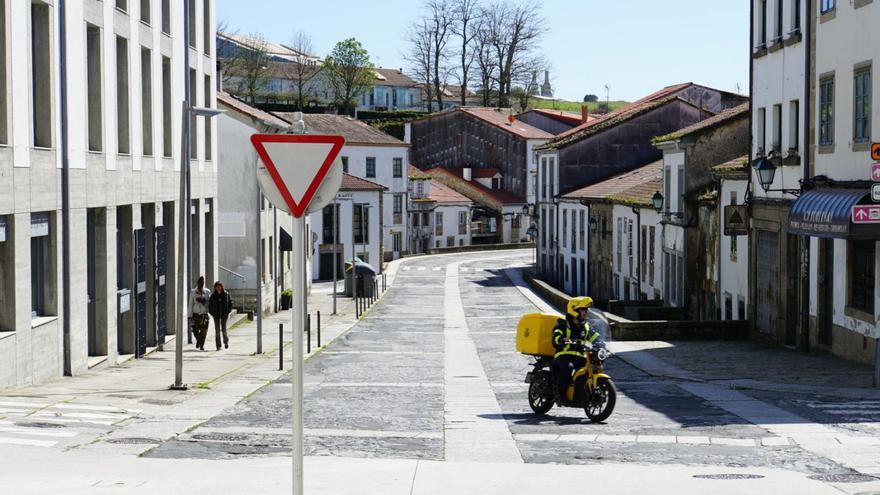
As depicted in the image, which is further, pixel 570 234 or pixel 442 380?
pixel 570 234

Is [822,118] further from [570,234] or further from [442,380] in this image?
[570,234]

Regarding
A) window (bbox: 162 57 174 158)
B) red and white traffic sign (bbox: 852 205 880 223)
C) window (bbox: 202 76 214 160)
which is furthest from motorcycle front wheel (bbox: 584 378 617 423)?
window (bbox: 202 76 214 160)

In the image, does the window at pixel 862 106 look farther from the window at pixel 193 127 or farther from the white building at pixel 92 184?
the window at pixel 193 127

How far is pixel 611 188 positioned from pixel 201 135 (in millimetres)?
27420

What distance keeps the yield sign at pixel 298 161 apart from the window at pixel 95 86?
19.6 meters

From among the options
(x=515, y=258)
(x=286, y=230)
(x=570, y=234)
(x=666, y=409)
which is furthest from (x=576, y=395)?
(x=515, y=258)

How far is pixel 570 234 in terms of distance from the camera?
67750 mm

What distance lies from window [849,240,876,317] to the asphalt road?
461 cm

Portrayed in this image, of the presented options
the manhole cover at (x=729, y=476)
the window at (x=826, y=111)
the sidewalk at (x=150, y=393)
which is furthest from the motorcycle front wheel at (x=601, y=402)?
the window at (x=826, y=111)

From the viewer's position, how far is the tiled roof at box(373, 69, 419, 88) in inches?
6043

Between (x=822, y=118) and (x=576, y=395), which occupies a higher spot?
(x=822, y=118)

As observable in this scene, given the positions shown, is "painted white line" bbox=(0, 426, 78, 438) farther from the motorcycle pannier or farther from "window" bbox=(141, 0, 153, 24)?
"window" bbox=(141, 0, 153, 24)

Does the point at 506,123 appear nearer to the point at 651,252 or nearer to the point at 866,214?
the point at 651,252

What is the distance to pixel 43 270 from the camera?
73.6 ft
